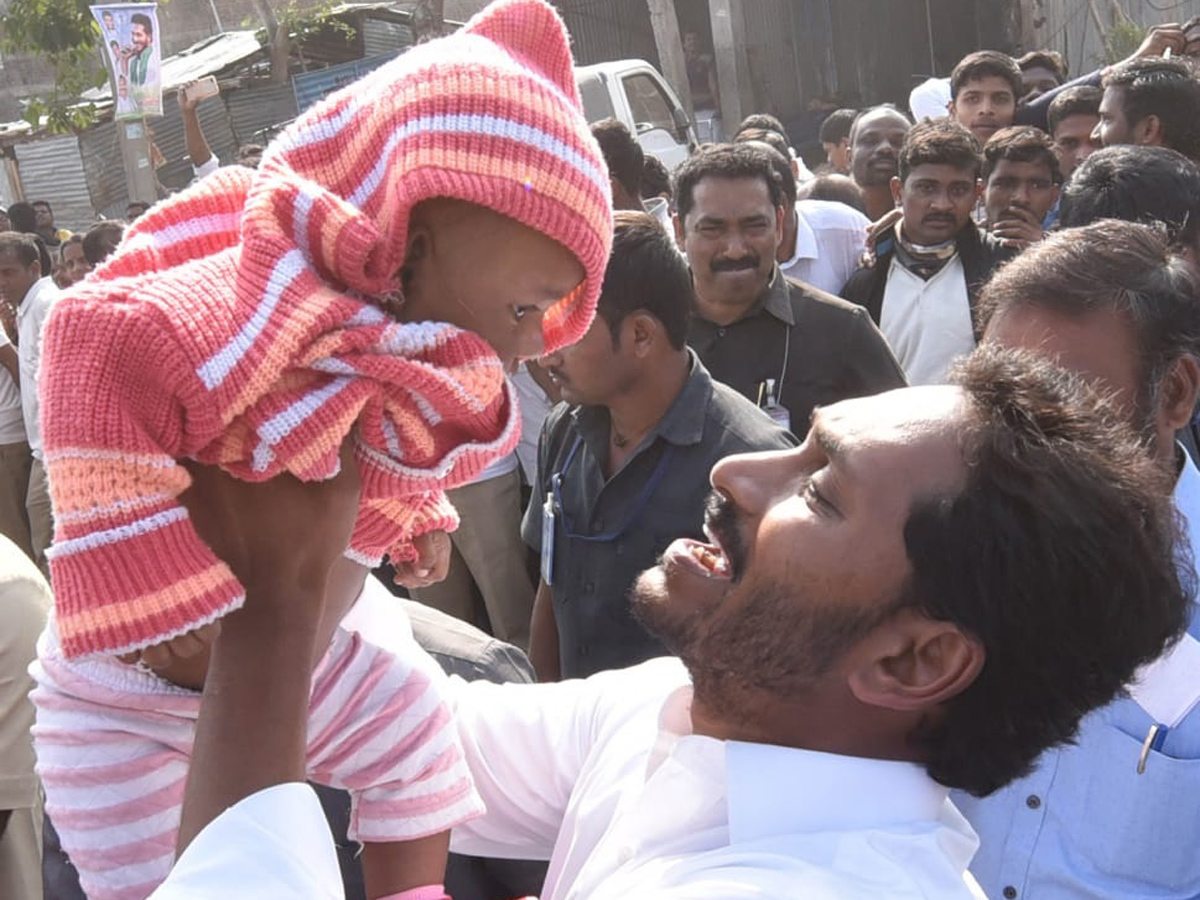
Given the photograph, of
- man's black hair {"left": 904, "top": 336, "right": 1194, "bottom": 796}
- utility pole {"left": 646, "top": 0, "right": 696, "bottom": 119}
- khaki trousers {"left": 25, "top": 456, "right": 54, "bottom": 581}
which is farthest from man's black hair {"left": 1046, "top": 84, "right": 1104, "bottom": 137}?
utility pole {"left": 646, "top": 0, "right": 696, "bottom": 119}

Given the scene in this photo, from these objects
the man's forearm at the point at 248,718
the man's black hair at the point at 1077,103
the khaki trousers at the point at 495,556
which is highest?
the man's forearm at the point at 248,718

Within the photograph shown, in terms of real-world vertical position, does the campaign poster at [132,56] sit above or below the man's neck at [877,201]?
above

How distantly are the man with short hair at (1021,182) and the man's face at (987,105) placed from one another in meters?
1.93

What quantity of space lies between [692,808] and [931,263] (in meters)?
3.56

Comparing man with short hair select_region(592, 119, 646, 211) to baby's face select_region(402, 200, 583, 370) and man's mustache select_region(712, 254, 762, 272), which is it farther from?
baby's face select_region(402, 200, 583, 370)

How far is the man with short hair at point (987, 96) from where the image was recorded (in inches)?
286

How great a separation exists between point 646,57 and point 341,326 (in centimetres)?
2095

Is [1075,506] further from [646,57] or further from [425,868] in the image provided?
[646,57]

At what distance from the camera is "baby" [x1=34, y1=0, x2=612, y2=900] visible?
1395 mm

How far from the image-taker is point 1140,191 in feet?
10.8

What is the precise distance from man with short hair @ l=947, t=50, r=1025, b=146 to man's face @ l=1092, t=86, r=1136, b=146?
87.4 inches

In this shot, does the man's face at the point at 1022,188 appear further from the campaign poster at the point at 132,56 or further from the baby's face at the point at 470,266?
the campaign poster at the point at 132,56

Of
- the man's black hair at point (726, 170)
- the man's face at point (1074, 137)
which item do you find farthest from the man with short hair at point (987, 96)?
the man's black hair at point (726, 170)

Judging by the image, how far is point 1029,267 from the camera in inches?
94.3
